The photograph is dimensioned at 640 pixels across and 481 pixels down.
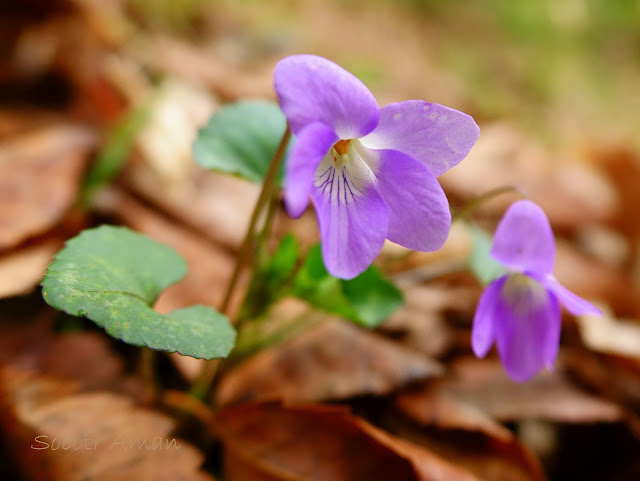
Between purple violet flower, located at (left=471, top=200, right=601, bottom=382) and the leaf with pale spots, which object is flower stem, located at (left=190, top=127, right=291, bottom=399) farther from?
purple violet flower, located at (left=471, top=200, right=601, bottom=382)

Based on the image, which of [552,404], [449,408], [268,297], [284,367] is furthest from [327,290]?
[552,404]

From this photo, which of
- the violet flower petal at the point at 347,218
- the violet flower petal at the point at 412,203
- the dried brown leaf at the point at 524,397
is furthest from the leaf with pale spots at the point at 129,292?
the dried brown leaf at the point at 524,397

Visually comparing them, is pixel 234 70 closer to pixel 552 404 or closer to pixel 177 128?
pixel 177 128

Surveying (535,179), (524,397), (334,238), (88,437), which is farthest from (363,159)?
(535,179)

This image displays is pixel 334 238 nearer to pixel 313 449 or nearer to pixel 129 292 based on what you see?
pixel 129 292

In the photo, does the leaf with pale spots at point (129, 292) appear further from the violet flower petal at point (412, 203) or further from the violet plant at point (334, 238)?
the violet flower petal at point (412, 203)

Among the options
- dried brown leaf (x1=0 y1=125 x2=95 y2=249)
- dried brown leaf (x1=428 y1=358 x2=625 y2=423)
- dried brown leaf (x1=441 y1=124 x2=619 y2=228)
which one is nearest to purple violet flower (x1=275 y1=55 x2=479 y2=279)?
dried brown leaf (x1=428 y1=358 x2=625 y2=423)

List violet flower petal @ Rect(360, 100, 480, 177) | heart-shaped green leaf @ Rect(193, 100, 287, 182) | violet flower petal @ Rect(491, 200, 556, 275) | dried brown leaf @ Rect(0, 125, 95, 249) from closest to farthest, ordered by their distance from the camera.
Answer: violet flower petal @ Rect(360, 100, 480, 177)
violet flower petal @ Rect(491, 200, 556, 275)
heart-shaped green leaf @ Rect(193, 100, 287, 182)
dried brown leaf @ Rect(0, 125, 95, 249)
